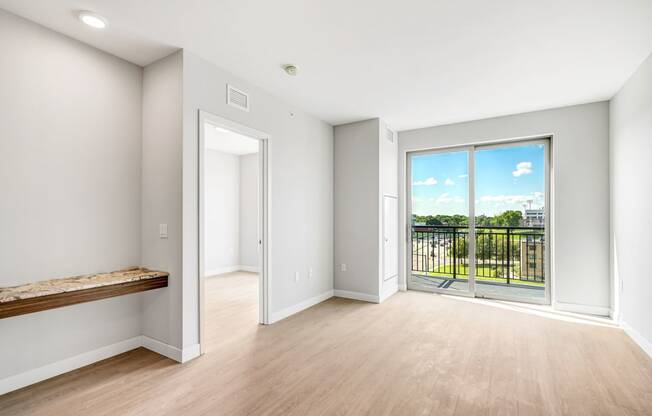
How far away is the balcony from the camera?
4.57m

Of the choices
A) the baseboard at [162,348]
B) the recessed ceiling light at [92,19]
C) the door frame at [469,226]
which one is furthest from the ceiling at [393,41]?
the baseboard at [162,348]

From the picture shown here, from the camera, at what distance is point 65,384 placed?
7.50ft

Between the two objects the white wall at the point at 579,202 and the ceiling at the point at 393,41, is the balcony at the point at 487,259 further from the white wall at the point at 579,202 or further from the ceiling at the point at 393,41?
the ceiling at the point at 393,41

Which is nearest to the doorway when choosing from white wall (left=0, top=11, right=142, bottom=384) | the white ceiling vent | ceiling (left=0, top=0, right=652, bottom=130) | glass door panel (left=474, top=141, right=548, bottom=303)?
glass door panel (left=474, top=141, right=548, bottom=303)

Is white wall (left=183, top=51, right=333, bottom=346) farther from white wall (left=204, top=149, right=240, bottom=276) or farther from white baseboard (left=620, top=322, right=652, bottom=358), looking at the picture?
white baseboard (left=620, top=322, right=652, bottom=358)

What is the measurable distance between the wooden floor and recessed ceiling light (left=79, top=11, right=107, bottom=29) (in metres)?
2.67

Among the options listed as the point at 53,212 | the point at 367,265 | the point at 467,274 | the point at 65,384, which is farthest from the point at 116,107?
the point at 467,274

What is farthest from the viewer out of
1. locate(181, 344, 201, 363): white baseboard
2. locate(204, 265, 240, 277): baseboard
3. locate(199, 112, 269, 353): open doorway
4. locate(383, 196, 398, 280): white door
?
locate(204, 265, 240, 277): baseboard

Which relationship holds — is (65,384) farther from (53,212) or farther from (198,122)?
(198,122)

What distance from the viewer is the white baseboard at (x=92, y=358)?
7.25 feet

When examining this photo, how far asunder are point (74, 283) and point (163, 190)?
964 mm

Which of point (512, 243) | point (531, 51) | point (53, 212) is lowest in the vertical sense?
point (512, 243)

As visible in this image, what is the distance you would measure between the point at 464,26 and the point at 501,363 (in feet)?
9.04

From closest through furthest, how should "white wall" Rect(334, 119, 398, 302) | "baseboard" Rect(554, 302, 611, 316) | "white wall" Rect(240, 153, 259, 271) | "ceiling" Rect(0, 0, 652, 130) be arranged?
1. "ceiling" Rect(0, 0, 652, 130)
2. "baseboard" Rect(554, 302, 611, 316)
3. "white wall" Rect(334, 119, 398, 302)
4. "white wall" Rect(240, 153, 259, 271)
